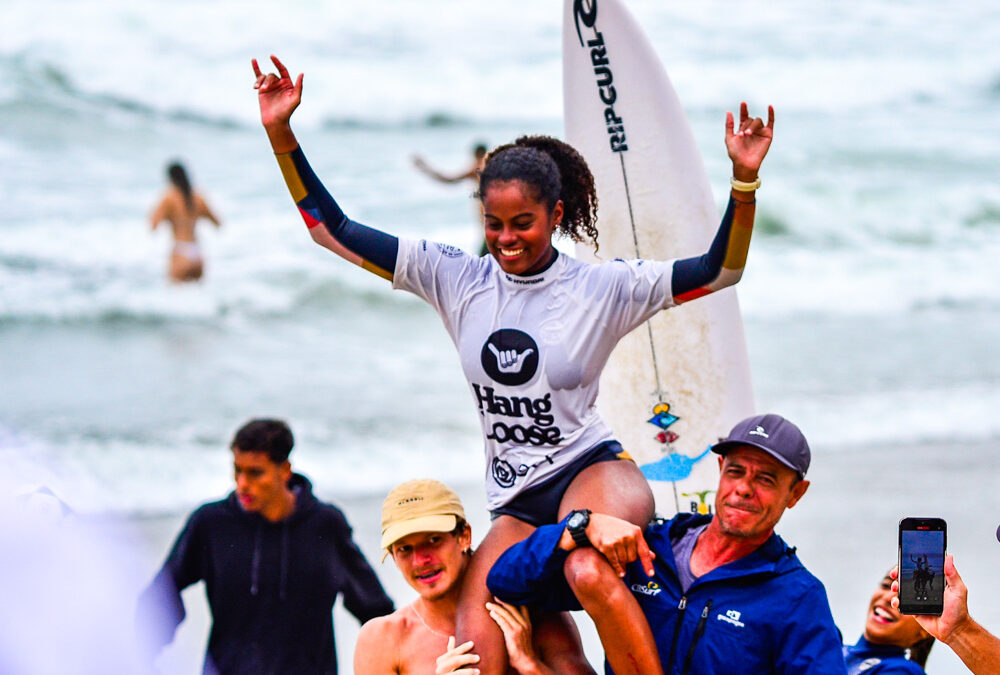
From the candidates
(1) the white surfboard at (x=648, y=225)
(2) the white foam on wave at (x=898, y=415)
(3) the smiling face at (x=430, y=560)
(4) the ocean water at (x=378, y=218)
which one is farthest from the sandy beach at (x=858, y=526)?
(3) the smiling face at (x=430, y=560)

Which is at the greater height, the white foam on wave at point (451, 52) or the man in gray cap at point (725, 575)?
the white foam on wave at point (451, 52)

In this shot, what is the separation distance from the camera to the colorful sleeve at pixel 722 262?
3.02 metres

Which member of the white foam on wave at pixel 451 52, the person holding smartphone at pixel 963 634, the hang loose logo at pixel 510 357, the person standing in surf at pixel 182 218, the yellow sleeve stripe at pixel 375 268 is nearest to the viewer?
the person holding smartphone at pixel 963 634

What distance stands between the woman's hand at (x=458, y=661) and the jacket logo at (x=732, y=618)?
23.3 inches

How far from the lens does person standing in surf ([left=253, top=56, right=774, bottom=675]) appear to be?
3.12 m

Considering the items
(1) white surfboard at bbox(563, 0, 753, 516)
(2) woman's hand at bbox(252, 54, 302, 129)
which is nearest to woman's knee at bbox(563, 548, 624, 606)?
(2) woman's hand at bbox(252, 54, 302, 129)

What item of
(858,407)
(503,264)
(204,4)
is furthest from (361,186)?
(503,264)

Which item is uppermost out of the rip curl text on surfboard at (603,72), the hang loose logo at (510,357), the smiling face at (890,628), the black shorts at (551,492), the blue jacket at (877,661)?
the rip curl text on surfboard at (603,72)

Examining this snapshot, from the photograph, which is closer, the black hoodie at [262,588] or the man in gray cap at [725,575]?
the man in gray cap at [725,575]

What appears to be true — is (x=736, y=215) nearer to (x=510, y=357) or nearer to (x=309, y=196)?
(x=510, y=357)

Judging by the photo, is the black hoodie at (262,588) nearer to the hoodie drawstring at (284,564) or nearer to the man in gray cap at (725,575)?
the hoodie drawstring at (284,564)

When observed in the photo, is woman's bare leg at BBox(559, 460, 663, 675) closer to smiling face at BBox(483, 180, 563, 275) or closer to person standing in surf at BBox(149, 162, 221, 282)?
smiling face at BBox(483, 180, 563, 275)

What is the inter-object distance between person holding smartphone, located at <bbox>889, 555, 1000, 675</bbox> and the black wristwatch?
27.6 inches

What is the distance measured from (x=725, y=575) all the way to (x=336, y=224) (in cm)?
131
